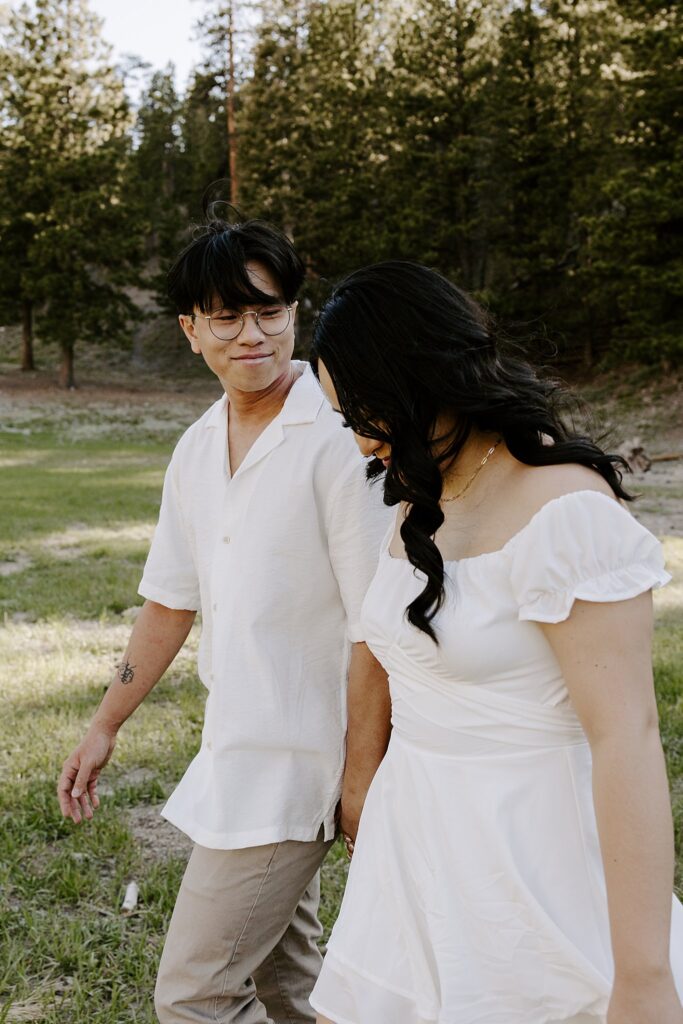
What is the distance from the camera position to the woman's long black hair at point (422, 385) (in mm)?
1630

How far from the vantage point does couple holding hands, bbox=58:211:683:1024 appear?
1431mm

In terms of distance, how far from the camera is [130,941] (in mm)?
3291

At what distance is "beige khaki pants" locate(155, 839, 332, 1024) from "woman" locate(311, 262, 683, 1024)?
0.41 m

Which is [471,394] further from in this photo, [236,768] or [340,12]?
[340,12]

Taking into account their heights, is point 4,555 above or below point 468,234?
below

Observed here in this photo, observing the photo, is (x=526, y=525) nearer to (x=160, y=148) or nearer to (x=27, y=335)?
(x=27, y=335)

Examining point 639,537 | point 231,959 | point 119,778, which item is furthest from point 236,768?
point 119,778

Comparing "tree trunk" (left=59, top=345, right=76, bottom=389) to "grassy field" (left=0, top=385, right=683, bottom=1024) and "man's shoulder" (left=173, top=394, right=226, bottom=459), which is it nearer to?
"grassy field" (left=0, top=385, right=683, bottom=1024)

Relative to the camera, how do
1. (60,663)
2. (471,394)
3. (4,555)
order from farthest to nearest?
(4,555), (60,663), (471,394)

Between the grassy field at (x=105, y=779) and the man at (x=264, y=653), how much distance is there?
3.57 ft

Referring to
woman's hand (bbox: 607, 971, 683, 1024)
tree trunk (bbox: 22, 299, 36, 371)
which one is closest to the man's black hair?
woman's hand (bbox: 607, 971, 683, 1024)

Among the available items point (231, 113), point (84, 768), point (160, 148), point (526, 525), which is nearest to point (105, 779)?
point (84, 768)

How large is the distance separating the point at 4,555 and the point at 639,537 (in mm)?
9040

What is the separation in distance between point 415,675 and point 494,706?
6.1 inches
